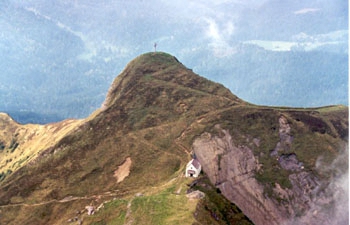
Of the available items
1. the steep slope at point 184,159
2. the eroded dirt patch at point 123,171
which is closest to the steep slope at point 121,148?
the steep slope at point 184,159

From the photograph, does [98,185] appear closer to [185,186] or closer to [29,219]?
[29,219]

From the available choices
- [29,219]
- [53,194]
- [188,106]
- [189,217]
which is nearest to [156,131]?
[188,106]

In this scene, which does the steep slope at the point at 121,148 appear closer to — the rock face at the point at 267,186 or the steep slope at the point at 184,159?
the steep slope at the point at 184,159

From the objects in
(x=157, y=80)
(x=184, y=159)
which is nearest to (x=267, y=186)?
(x=184, y=159)

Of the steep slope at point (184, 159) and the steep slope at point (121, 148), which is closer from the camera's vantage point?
the steep slope at point (184, 159)

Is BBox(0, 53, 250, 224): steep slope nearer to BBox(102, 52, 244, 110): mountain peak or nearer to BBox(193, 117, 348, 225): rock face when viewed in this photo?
BBox(102, 52, 244, 110): mountain peak

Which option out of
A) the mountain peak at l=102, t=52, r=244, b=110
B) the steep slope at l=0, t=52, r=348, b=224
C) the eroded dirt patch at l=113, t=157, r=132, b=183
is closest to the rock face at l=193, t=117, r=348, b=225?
the steep slope at l=0, t=52, r=348, b=224
